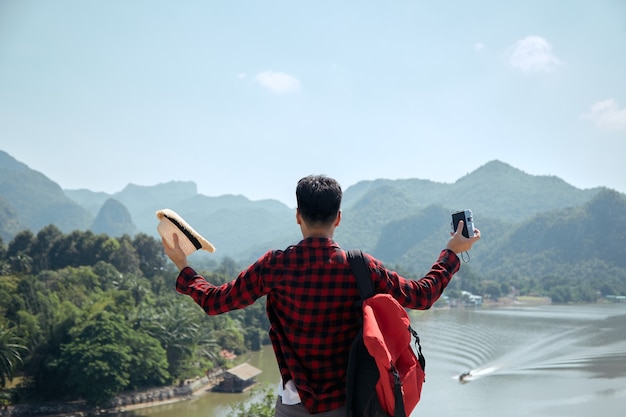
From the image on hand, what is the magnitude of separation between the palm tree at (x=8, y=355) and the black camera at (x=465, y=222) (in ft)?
59.5

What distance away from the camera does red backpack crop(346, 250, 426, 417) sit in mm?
1215

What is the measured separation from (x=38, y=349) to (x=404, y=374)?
19686 millimetres

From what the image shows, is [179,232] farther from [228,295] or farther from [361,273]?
[361,273]

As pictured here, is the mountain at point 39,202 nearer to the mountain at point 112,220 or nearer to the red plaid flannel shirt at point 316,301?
the mountain at point 112,220

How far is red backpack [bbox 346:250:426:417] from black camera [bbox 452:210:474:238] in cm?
41

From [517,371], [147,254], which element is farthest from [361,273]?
[147,254]

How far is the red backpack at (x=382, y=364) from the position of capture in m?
1.21

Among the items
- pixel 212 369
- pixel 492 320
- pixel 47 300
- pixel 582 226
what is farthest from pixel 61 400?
pixel 582 226

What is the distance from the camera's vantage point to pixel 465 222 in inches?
62.6

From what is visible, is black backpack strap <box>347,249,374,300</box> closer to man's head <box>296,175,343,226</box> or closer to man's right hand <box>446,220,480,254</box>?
man's head <box>296,175,343,226</box>

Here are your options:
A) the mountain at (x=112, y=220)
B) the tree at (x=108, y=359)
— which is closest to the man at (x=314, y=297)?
the tree at (x=108, y=359)

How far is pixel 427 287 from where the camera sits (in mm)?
1436

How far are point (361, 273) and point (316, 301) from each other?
13cm

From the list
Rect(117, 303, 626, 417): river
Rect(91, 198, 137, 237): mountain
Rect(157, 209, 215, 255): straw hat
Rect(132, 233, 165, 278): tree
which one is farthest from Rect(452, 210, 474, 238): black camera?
Rect(91, 198, 137, 237): mountain
